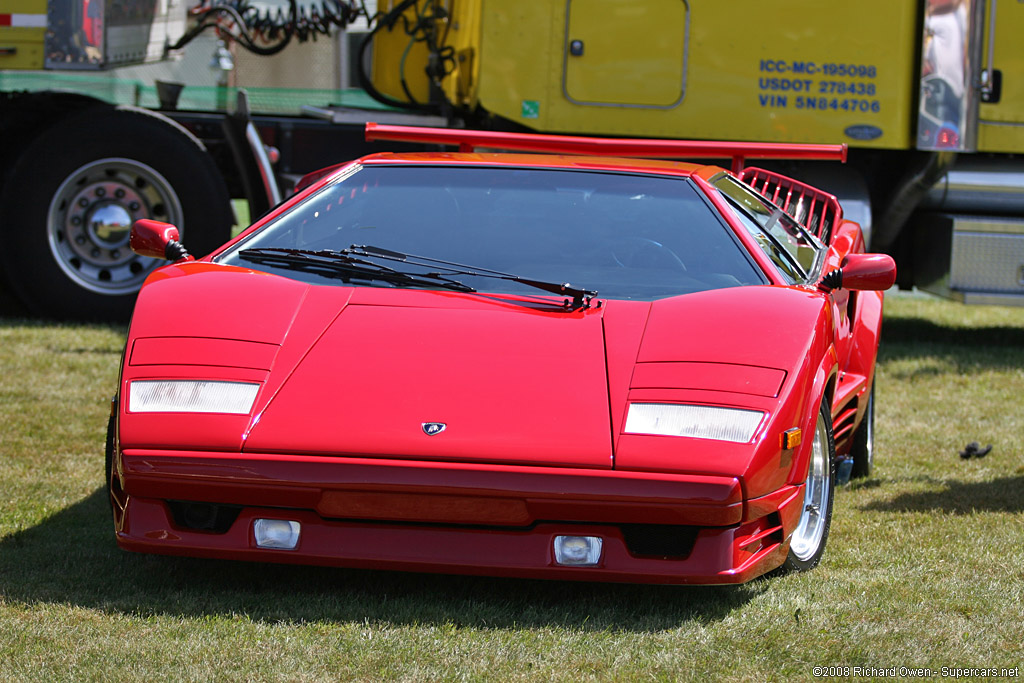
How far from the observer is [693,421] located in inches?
118

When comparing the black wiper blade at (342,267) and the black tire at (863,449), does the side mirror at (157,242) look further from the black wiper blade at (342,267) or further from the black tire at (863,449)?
the black tire at (863,449)

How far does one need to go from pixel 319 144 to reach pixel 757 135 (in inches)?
103

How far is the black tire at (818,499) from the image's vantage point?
11.5 feet

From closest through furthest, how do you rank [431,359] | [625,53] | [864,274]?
1. [431,359]
2. [864,274]
3. [625,53]

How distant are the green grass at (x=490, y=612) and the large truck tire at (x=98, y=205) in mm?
3125

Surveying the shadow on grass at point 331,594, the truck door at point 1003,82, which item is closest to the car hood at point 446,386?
the shadow on grass at point 331,594

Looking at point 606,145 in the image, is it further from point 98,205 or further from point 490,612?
point 98,205

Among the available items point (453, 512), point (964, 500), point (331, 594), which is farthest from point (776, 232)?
point (331, 594)

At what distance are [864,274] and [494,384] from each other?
1173 millimetres

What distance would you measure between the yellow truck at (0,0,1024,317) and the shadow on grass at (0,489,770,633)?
14.3 ft

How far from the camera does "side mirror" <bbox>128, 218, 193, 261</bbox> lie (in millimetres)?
3871

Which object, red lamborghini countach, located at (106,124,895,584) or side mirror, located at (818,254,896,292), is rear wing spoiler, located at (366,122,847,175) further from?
side mirror, located at (818,254,896,292)

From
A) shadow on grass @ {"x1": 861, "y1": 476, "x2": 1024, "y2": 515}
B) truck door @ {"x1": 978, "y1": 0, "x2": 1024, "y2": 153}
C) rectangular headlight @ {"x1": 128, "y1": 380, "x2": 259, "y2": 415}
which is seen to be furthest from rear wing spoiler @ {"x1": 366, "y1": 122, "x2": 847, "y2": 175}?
truck door @ {"x1": 978, "y1": 0, "x2": 1024, "y2": 153}

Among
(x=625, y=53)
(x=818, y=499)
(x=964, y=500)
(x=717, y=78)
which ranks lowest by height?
(x=964, y=500)
